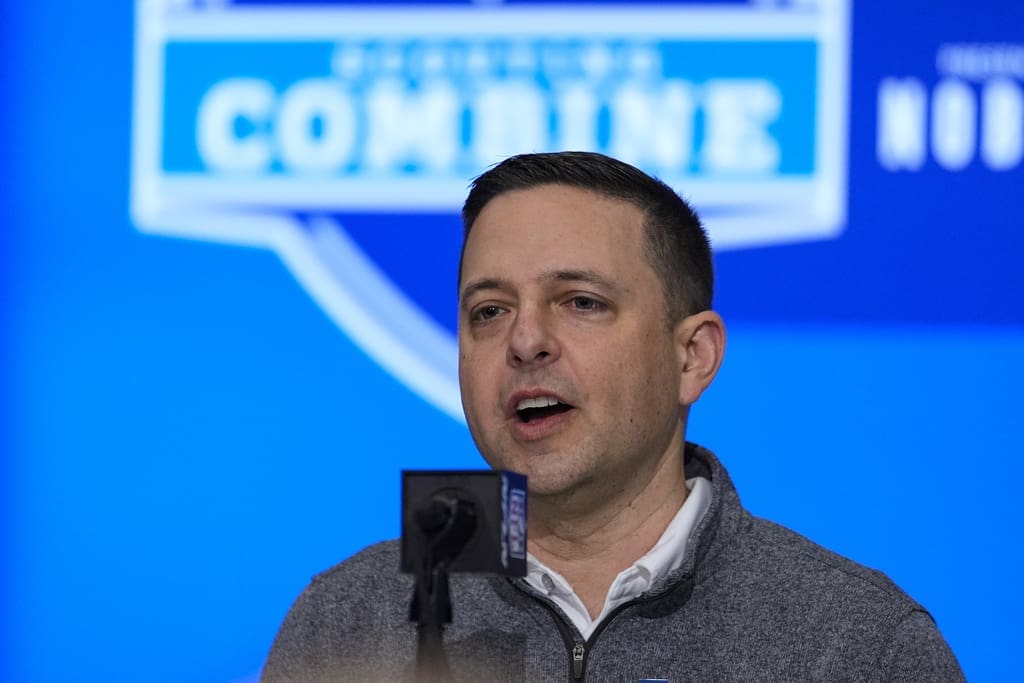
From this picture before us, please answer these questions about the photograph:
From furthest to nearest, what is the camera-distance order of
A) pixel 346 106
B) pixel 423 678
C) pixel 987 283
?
pixel 346 106, pixel 987 283, pixel 423 678

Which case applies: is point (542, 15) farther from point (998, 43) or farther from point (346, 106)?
point (998, 43)

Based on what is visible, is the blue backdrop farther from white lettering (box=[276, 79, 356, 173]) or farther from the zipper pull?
the zipper pull

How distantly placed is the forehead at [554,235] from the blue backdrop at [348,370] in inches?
44.1

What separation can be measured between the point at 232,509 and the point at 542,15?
140 centimetres

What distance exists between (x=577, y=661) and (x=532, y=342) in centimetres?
46

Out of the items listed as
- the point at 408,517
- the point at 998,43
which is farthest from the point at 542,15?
the point at 408,517

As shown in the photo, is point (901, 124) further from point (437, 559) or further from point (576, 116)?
point (437, 559)

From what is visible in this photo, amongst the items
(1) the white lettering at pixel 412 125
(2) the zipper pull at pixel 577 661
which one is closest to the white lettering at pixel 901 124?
(1) the white lettering at pixel 412 125

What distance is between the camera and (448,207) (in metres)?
3.28

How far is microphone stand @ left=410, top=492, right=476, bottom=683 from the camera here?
1.29m

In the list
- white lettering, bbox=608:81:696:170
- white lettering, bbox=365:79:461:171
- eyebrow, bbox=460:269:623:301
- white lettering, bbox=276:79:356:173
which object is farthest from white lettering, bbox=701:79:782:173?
eyebrow, bbox=460:269:623:301

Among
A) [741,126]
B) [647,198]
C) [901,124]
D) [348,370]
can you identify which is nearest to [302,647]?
[647,198]

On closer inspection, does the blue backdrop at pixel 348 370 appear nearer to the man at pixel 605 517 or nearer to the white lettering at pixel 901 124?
the white lettering at pixel 901 124

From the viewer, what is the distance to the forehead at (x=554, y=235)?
2027 millimetres
